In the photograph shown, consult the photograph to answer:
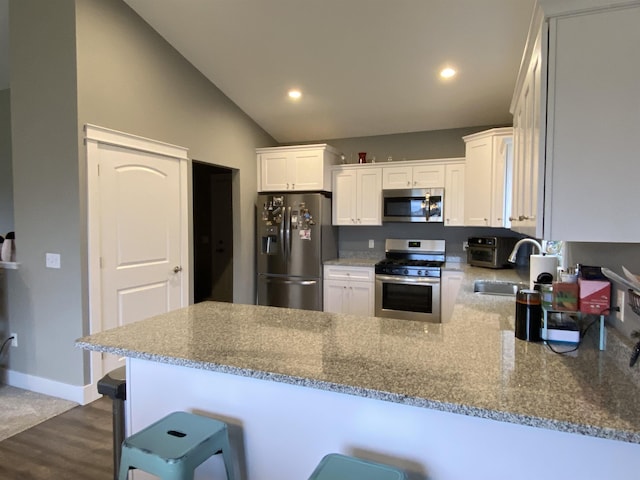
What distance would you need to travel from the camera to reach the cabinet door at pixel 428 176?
4.41 m

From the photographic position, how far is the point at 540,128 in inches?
51.0

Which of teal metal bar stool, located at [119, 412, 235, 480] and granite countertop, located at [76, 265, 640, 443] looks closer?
granite countertop, located at [76, 265, 640, 443]

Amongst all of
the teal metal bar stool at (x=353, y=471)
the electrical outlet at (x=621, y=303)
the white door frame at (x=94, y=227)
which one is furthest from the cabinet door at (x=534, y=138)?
the white door frame at (x=94, y=227)

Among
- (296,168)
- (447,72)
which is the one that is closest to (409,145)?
(447,72)

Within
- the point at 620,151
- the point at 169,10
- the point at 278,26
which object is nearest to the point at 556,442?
the point at 620,151

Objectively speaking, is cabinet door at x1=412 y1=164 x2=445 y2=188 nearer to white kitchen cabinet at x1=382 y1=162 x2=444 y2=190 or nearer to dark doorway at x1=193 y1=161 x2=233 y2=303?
white kitchen cabinet at x1=382 y1=162 x2=444 y2=190

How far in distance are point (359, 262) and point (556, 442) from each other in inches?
141

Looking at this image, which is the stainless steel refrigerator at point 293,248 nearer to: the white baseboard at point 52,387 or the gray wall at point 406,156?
the gray wall at point 406,156

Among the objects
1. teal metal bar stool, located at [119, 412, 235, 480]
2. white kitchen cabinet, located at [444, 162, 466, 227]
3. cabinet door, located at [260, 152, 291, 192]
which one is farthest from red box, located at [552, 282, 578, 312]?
cabinet door, located at [260, 152, 291, 192]

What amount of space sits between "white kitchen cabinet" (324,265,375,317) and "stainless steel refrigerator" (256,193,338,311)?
0.11 m

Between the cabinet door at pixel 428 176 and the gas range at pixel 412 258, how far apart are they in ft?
2.39

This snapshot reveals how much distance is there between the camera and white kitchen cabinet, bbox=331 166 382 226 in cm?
468

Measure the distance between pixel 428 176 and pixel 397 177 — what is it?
357 mm

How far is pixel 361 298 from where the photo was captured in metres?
4.46
